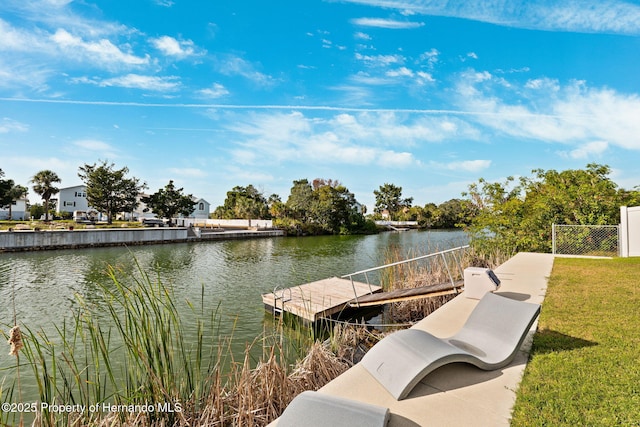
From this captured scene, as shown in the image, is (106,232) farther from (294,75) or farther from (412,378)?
(412,378)

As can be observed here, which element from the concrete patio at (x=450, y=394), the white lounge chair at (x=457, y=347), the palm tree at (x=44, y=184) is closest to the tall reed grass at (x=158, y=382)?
the concrete patio at (x=450, y=394)

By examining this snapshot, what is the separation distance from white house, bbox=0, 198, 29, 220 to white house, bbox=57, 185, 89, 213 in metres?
4.20

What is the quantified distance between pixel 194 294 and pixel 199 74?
8.88 meters

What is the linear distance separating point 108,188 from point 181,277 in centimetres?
2765

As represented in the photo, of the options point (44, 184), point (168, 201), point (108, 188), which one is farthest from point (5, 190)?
point (168, 201)

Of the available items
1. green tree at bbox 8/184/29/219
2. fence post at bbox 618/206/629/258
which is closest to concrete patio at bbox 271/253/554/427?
fence post at bbox 618/206/629/258

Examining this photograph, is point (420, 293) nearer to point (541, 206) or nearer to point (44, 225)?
point (541, 206)

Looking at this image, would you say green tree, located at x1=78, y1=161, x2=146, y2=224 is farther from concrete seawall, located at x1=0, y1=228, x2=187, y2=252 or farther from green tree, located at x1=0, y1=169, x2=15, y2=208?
concrete seawall, located at x1=0, y1=228, x2=187, y2=252

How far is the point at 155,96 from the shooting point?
1408 centimetres

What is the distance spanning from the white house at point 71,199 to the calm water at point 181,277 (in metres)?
34.5

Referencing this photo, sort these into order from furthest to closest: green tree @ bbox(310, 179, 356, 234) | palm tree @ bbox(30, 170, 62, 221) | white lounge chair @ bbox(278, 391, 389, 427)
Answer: green tree @ bbox(310, 179, 356, 234) → palm tree @ bbox(30, 170, 62, 221) → white lounge chair @ bbox(278, 391, 389, 427)

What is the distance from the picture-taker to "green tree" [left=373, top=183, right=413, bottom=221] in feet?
198

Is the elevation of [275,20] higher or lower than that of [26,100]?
higher

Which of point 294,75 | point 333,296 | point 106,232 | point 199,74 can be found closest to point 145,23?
point 199,74
